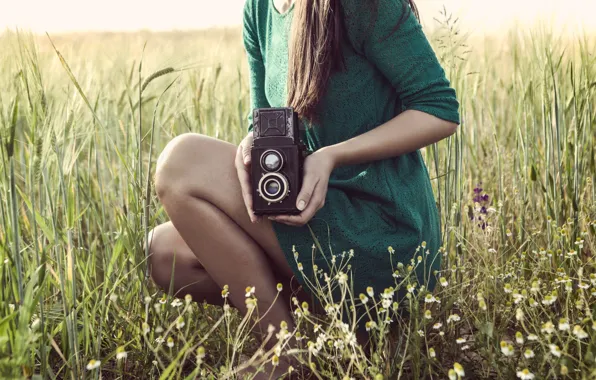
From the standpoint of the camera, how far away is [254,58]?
1958mm

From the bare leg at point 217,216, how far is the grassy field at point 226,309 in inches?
Answer: 2.8

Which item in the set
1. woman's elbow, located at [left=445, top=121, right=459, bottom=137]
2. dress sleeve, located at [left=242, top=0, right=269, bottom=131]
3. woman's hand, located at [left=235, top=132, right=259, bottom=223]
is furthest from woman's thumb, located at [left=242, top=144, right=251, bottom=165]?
woman's elbow, located at [left=445, top=121, right=459, bottom=137]

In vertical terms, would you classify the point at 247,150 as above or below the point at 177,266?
above

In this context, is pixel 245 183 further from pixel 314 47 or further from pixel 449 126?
pixel 449 126

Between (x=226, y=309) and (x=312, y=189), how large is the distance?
31 centimetres

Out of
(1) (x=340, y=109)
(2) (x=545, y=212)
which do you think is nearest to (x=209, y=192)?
(1) (x=340, y=109)

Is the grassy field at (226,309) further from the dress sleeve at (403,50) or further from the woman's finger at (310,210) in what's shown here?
the dress sleeve at (403,50)

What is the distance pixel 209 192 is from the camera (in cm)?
160

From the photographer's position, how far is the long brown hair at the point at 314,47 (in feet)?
5.18

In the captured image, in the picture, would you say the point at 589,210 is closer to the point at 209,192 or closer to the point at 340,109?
the point at 340,109

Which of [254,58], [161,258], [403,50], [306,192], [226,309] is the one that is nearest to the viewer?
[226,309]

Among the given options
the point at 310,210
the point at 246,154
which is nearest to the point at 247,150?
the point at 246,154

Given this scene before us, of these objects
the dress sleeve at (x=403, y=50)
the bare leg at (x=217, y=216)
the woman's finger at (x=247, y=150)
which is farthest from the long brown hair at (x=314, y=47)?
the bare leg at (x=217, y=216)

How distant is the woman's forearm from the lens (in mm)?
1555
